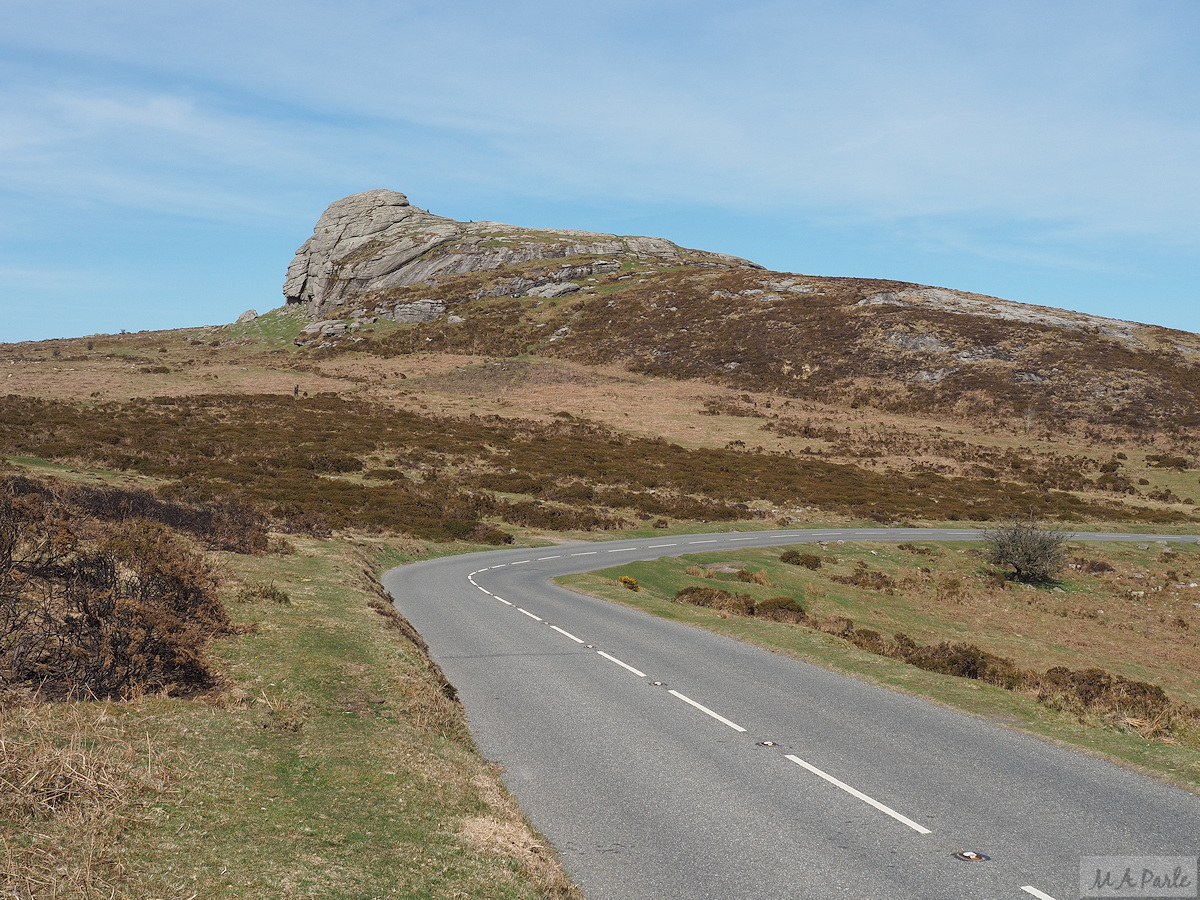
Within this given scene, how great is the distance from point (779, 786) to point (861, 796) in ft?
3.02

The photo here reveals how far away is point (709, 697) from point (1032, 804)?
5.22 m

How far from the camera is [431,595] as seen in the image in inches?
901

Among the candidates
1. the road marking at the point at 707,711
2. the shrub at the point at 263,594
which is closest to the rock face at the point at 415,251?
the shrub at the point at 263,594

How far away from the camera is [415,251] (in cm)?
14238

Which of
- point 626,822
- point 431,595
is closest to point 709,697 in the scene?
point 626,822

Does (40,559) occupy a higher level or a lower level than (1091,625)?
higher

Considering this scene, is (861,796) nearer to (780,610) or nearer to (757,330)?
(780,610)

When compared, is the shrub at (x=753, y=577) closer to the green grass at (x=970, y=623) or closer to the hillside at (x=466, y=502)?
the hillside at (x=466, y=502)

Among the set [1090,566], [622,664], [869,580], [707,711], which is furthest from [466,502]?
[707,711]

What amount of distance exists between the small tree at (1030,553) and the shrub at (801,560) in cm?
892

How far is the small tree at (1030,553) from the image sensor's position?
31.9 metres

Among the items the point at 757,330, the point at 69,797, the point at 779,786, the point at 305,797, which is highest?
the point at 757,330

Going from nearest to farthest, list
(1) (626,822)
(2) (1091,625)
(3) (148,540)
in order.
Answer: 1. (1) (626,822)
2. (3) (148,540)
3. (2) (1091,625)

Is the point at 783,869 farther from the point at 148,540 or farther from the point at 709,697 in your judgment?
the point at 148,540
